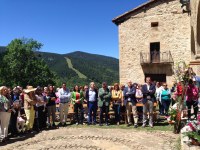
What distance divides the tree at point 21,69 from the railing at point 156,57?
26.7 meters

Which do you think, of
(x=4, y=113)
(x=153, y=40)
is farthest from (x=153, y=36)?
(x=4, y=113)

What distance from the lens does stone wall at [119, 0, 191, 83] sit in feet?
78.6

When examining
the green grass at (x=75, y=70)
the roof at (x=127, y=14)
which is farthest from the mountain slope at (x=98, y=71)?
the roof at (x=127, y=14)

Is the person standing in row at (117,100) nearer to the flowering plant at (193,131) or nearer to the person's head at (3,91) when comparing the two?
the person's head at (3,91)

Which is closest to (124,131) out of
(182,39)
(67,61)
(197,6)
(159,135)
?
(159,135)

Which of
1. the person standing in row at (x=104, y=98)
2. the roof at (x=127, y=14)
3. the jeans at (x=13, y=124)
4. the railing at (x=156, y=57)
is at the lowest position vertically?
the jeans at (x=13, y=124)

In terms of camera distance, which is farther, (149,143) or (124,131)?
(124,131)

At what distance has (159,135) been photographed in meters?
9.21

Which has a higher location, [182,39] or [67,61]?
[67,61]

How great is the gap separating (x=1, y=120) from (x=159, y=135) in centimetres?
506

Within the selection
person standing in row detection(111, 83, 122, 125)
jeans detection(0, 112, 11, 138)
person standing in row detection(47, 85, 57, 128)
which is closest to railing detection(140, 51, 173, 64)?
person standing in row detection(111, 83, 122, 125)

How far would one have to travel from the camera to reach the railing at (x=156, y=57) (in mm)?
24948

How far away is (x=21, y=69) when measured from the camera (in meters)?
50.1

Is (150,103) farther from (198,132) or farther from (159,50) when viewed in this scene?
(159,50)
